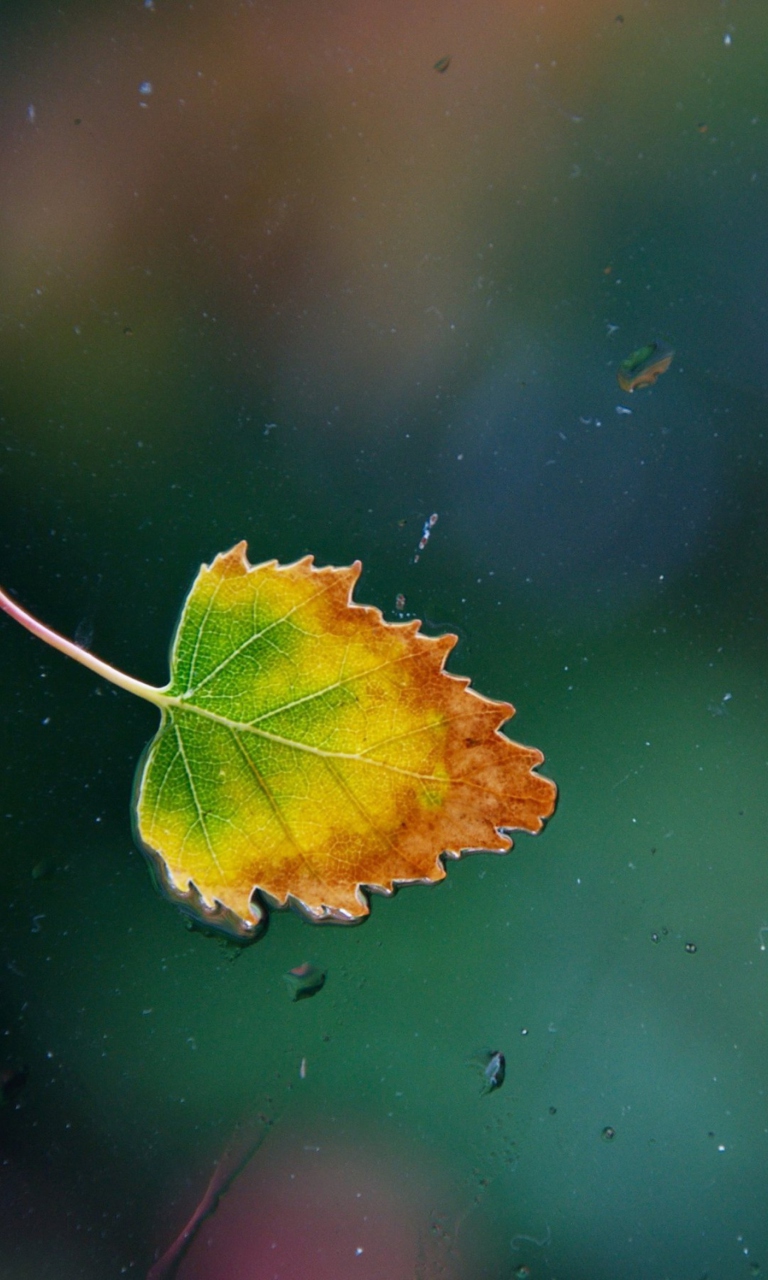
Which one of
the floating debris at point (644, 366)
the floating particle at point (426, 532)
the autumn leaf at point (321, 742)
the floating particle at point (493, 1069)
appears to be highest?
the floating debris at point (644, 366)

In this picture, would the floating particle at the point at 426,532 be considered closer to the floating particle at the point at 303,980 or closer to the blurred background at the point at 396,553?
the blurred background at the point at 396,553

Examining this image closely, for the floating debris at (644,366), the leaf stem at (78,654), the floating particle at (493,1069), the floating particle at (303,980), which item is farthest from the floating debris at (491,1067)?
the floating debris at (644,366)

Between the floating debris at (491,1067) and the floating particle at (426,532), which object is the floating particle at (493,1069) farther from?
the floating particle at (426,532)

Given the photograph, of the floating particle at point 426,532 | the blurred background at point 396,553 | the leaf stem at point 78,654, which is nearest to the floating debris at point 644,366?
the blurred background at point 396,553

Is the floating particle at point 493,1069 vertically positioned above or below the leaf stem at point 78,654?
below

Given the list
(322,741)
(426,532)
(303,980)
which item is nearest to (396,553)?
(426,532)

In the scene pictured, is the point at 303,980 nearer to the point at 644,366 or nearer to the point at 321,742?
the point at 321,742
